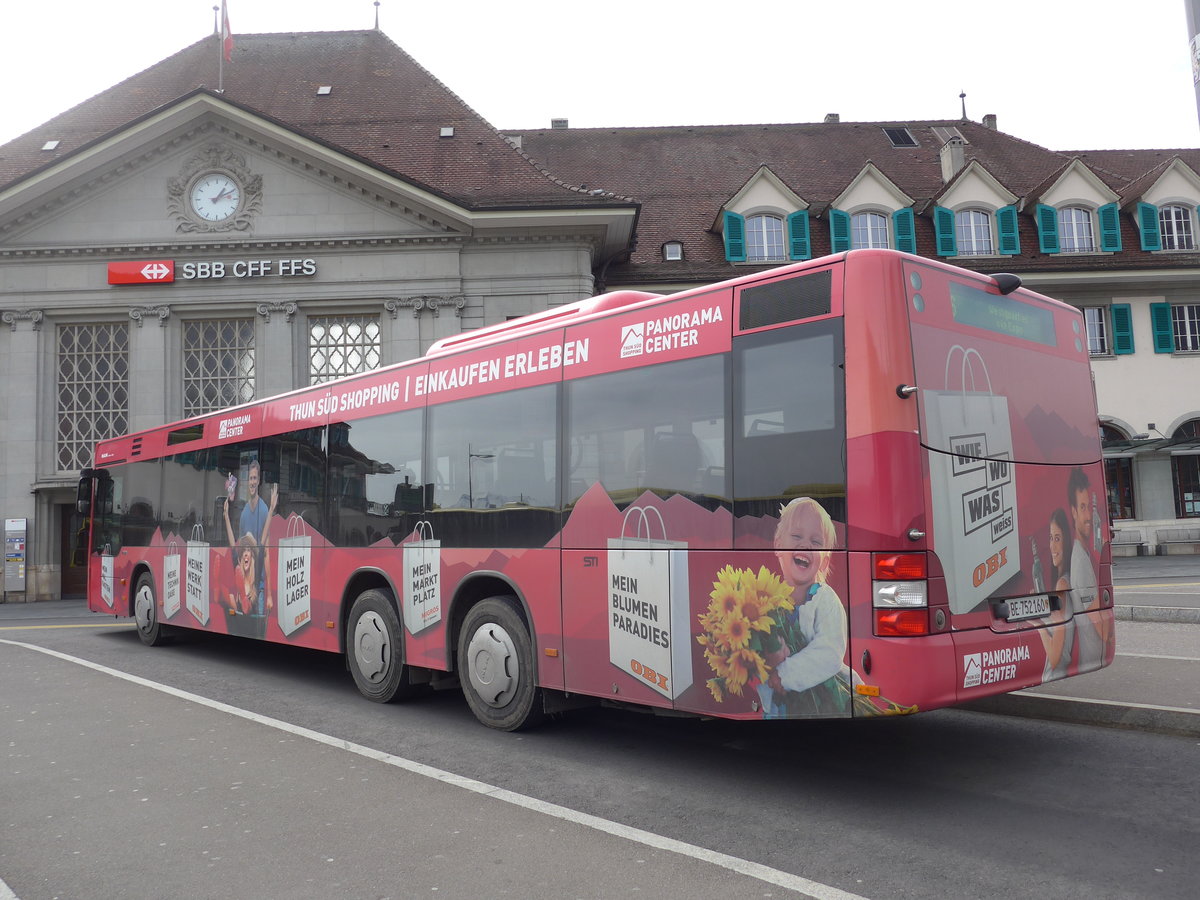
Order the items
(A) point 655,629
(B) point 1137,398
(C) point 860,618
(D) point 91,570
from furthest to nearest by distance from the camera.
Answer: (B) point 1137,398 → (D) point 91,570 → (A) point 655,629 → (C) point 860,618

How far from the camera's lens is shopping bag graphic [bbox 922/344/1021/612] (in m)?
5.27

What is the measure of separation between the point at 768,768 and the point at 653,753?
0.91m

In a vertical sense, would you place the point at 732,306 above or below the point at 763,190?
below

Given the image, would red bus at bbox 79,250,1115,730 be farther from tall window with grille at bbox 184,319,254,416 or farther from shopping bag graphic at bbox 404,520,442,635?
tall window with grille at bbox 184,319,254,416

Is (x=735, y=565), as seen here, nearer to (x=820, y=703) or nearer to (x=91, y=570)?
(x=820, y=703)

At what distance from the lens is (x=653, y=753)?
6.91 m

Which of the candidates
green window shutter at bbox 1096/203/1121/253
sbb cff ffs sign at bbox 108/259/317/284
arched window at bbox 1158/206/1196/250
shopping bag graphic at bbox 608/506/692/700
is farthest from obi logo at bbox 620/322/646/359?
arched window at bbox 1158/206/1196/250

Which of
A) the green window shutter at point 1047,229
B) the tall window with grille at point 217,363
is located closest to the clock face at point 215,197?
the tall window with grille at point 217,363

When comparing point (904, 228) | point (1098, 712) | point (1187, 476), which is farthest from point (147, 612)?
point (1187, 476)

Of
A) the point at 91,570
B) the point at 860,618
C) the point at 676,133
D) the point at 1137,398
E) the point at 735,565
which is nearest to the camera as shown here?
the point at 860,618

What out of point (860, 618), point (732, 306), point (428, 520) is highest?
point (732, 306)

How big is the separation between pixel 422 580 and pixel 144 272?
21.6 metres

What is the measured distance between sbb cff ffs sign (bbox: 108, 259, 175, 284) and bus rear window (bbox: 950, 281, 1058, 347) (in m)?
24.7

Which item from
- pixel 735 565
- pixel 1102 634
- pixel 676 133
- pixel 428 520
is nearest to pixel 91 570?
pixel 428 520
